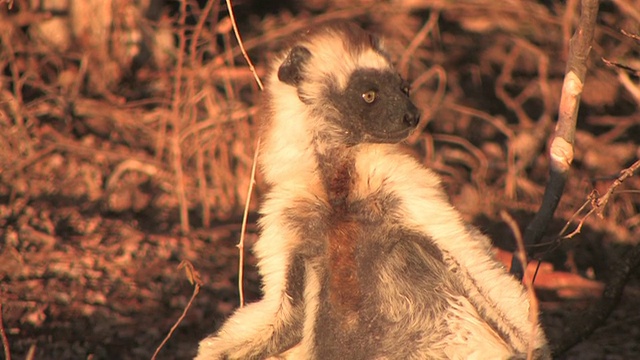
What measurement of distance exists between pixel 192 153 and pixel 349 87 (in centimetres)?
307

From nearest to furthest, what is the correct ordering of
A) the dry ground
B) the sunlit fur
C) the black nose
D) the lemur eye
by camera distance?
the sunlit fur, the black nose, the lemur eye, the dry ground

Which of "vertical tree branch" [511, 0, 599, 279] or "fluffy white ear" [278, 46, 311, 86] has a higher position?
"fluffy white ear" [278, 46, 311, 86]

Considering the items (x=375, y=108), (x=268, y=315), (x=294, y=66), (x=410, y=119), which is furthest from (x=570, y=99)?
(x=268, y=315)

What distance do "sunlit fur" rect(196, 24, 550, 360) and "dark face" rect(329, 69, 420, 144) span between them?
0.07 m

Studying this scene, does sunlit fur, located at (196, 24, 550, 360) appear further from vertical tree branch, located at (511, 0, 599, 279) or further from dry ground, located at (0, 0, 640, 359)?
dry ground, located at (0, 0, 640, 359)

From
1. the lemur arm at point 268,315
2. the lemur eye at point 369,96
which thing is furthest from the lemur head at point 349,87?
the lemur arm at point 268,315

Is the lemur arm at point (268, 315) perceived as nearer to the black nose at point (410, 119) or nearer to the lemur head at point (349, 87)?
the lemur head at point (349, 87)

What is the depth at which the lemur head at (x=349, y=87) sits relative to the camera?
377 centimetres

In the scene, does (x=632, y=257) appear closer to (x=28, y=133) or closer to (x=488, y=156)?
(x=488, y=156)

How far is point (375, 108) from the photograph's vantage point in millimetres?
3828

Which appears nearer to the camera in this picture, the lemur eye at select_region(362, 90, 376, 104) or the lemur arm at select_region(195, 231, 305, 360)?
the lemur arm at select_region(195, 231, 305, 360)

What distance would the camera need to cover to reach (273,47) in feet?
27.1

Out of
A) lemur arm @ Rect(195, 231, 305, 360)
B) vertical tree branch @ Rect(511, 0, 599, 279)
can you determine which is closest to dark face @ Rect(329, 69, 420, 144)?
lemur arm @ Rect(195, 231, 305, 360)

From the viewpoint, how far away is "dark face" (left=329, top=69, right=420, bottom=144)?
12.3 ft
